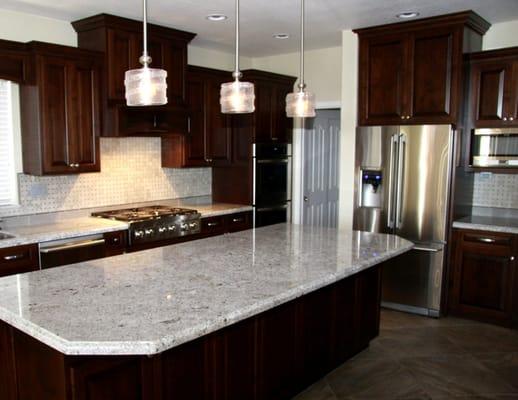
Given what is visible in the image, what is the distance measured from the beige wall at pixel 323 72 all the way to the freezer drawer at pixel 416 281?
6.68 feet

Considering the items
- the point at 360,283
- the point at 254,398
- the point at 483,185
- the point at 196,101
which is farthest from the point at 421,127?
the point at 254,398

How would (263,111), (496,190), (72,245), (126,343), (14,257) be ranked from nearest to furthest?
1. (126,343)
2. (14,257)
3. (72,245)
4. (496,190)
5. (263,111)

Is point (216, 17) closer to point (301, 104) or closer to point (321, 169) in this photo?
point (301, 104)

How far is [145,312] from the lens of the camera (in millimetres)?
1936

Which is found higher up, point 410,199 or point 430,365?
point 410,199

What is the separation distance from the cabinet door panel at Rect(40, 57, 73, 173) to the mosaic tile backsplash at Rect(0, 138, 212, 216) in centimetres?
38

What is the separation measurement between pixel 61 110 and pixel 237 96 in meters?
2.05

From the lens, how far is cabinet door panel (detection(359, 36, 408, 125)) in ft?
14.8

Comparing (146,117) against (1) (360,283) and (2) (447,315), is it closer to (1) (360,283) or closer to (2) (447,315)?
(1) (360,283)

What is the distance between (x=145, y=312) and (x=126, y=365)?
230mm

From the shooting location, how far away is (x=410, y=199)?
4492 mm

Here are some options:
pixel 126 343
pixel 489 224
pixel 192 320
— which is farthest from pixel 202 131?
pixel 126 343

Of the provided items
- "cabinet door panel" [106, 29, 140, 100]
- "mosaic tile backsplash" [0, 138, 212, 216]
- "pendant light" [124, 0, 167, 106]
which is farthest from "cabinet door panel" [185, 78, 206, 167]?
"pendant light" [124, 0, 167, 106]

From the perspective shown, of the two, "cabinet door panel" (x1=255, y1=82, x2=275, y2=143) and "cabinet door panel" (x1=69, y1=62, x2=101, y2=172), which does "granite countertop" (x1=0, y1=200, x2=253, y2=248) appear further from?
"cabinet door panel" (x1=255, y1=82, x2=275, y2=143)
